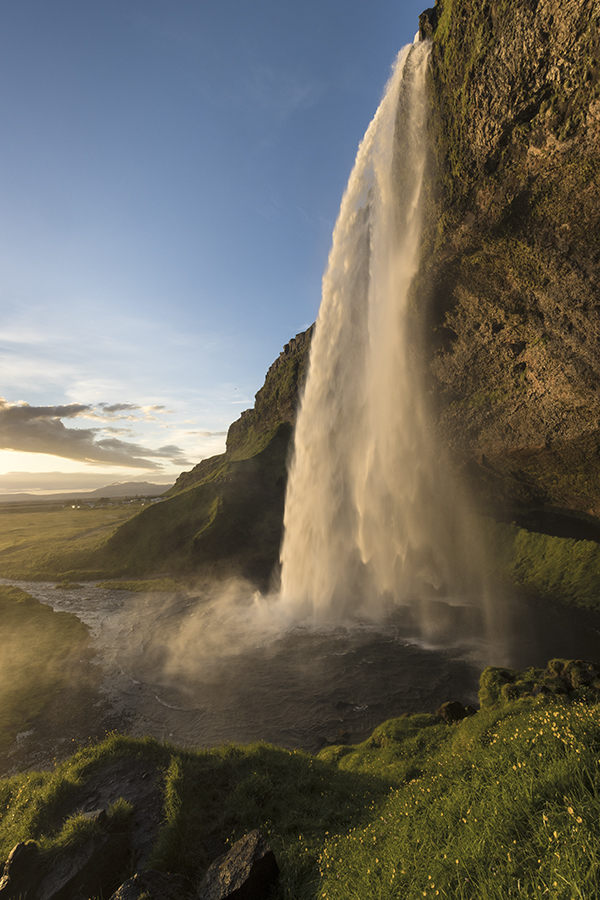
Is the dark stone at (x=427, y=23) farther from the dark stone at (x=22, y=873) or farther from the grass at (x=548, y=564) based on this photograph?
the dark stone at (x=22, y=873)

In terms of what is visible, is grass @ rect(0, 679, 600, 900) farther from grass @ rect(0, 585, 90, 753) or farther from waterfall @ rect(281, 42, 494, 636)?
waterfall @ rect(281, 42, 494, 636)

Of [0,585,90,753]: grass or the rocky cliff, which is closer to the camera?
the rocky cliff

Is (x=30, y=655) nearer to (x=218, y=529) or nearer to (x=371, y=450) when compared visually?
(x=218, y=529)

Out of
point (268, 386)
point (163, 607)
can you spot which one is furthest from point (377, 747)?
point (268, 386)

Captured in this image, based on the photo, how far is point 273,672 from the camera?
992 inches

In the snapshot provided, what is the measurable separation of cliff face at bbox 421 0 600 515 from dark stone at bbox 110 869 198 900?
110 feet

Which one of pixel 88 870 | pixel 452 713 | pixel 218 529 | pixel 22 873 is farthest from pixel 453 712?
pixel 218 529

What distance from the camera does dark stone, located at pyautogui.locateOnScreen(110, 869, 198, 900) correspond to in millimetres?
6215

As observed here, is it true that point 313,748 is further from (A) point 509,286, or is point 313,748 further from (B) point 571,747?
(A) point 509,286

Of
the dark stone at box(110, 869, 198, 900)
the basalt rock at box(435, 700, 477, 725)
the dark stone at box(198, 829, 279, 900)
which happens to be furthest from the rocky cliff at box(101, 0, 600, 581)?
the dark stone at box(110, 869, 198, 900)

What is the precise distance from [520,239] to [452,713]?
30148 millimetres

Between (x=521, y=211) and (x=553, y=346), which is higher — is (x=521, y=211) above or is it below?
above

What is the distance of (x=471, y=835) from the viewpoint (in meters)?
5.37

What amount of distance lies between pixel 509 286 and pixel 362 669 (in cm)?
3114
